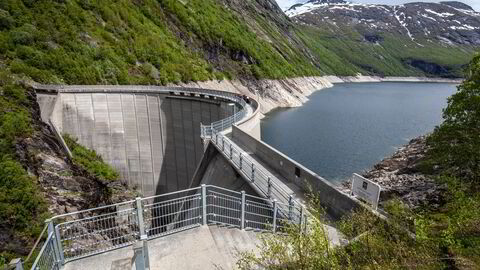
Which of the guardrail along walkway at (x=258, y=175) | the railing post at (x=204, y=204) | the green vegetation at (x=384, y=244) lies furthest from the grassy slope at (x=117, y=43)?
the green vegetation at (x=384, y=244)

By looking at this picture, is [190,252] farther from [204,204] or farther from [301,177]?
[301,177]

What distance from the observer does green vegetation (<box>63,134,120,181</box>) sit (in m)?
29.2

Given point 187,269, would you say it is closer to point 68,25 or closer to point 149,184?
point 149,184

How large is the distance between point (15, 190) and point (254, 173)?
1544 cm

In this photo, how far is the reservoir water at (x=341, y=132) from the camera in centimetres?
4141

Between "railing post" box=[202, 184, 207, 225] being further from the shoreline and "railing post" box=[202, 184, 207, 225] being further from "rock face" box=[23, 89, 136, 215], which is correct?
the shoreline

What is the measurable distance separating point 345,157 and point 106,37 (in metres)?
41.1

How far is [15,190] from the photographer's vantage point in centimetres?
1947

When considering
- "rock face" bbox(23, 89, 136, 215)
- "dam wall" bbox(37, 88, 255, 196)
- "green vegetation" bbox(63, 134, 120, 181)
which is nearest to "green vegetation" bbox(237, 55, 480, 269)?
"rock face" bbox(23, 89, 136, 215)

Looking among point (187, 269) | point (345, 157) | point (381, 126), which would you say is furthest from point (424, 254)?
point (381, 126)

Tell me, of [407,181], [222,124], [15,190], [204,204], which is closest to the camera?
[204,204]

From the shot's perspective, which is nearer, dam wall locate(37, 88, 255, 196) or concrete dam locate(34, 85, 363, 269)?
concrete dam locate(34, 85, 363, 269)

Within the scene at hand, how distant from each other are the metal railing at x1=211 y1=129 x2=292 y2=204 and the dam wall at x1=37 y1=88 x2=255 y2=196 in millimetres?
11324

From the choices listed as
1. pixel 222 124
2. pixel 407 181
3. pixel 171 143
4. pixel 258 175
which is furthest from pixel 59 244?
pixel 407 181
